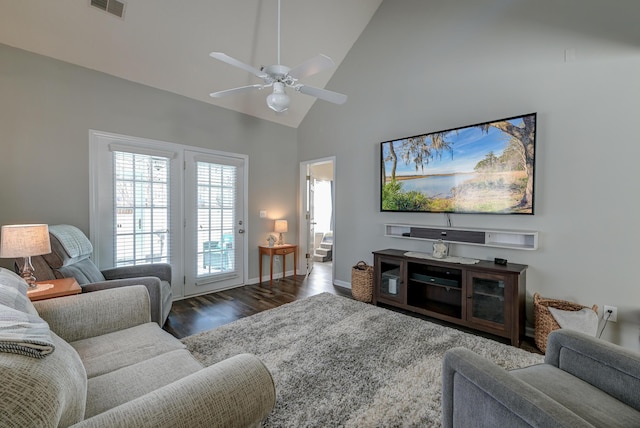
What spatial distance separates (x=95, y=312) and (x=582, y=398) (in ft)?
8.37

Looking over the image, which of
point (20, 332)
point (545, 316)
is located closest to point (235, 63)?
point (20, 332)

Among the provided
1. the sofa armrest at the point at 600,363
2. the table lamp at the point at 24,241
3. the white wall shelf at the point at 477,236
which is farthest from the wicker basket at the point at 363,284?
the table lamp at the point at 24,241

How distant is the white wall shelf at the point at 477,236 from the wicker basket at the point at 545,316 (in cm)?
51

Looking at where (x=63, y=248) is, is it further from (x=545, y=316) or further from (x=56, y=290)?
(x=545, y=316)

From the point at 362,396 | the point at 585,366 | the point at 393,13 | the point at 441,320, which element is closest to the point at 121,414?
the point at 362,396

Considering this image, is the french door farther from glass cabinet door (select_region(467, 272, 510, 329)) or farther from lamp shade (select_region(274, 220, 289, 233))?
glass cabinet door (select_region(467, 272, 510, 329))

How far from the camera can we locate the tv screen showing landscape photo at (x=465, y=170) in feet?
9.00

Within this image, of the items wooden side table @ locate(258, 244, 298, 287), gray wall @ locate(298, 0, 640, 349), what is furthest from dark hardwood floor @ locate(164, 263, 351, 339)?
gray wall @ locate(298, 0, 640, 349)

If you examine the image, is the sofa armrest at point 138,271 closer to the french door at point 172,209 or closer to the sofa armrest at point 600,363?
the french door at point 172,209

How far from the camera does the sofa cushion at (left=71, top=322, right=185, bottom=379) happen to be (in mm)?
1419

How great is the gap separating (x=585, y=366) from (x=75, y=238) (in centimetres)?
375

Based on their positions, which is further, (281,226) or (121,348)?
(281,226)

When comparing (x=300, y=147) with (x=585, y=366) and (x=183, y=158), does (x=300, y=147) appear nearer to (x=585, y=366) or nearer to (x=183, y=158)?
(x=183, y=158)

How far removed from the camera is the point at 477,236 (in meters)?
3.02
